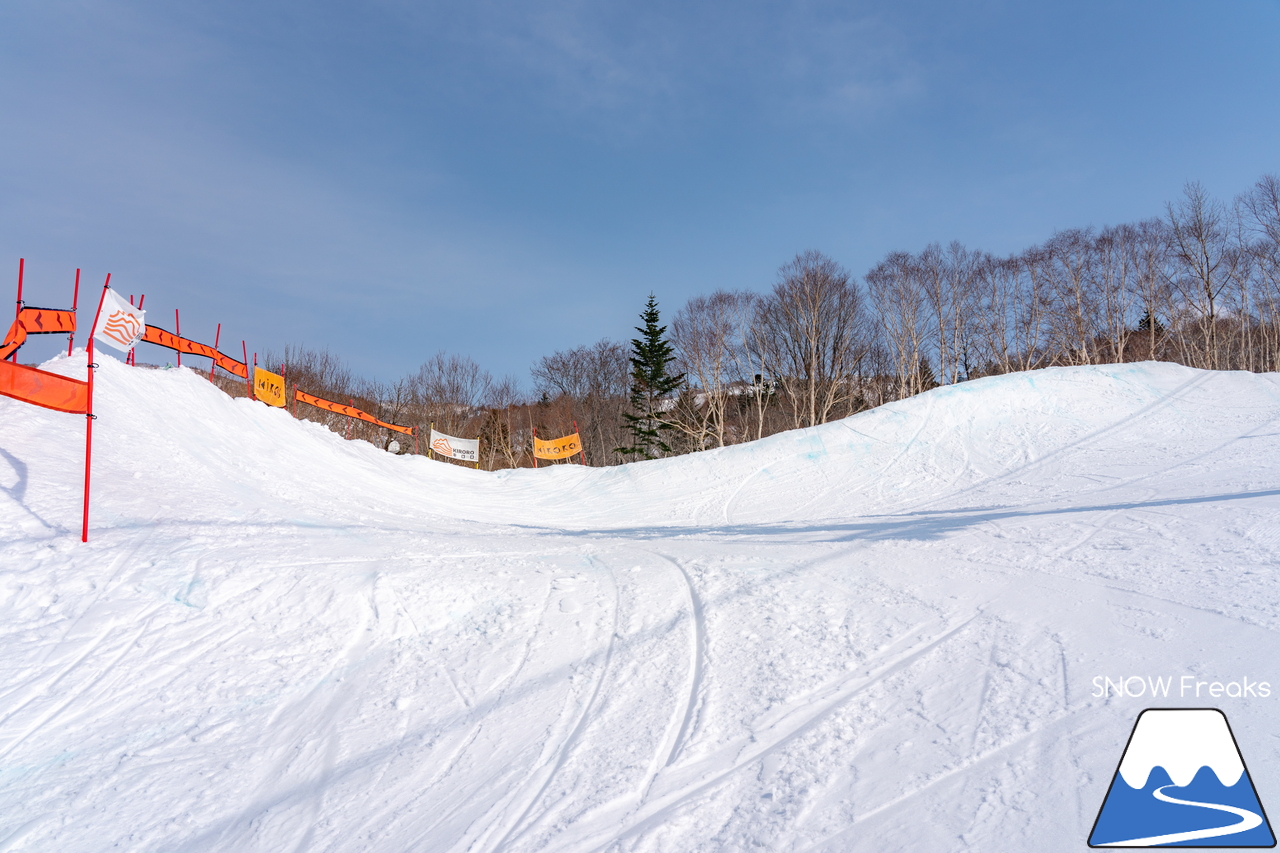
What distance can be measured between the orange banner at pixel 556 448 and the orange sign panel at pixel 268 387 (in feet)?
30.3

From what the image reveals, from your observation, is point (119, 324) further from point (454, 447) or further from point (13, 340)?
point (454, 447)

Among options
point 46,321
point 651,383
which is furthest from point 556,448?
point 46,321

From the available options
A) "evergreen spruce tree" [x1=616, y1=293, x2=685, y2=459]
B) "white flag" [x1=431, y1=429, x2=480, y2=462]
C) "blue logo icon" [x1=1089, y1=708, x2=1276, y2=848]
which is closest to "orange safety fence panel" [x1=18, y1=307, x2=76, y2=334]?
"blue logo icon" [x1=1089, y1=708, x2=1276, y2=848]

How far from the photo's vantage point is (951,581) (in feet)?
19.0

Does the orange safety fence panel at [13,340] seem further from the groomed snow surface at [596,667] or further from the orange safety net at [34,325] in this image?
the groomed snow surface at [596,667]

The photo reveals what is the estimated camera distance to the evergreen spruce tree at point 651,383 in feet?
110

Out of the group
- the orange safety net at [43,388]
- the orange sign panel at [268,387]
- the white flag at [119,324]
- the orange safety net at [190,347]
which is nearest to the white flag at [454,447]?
the orange sign panel at [268,387]

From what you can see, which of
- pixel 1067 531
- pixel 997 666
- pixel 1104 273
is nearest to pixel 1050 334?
pixel 1104 273

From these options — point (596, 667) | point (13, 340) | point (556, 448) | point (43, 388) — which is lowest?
point (596, 667)

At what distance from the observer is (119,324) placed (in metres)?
10.5

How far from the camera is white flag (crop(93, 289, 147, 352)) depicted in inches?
380

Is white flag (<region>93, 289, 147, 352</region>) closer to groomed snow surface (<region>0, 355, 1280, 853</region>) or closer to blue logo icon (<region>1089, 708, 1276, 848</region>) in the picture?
groomed snow surface (<region>0, 355, 1280, 853</region>)

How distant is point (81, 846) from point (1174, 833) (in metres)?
5.10

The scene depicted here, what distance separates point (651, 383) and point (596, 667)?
29.6m
